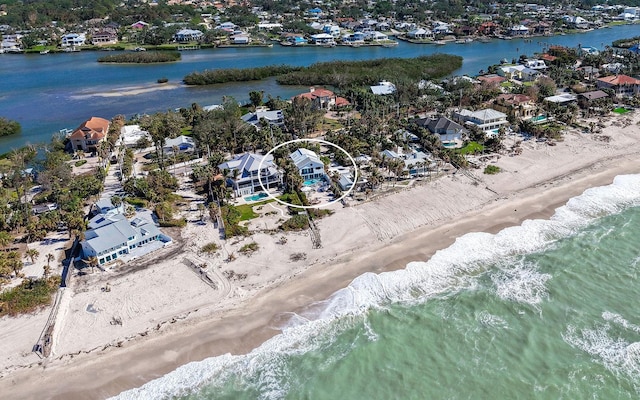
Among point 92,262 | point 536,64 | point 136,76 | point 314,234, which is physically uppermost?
point 536,64

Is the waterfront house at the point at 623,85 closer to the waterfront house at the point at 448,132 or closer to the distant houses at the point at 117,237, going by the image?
the waterfront house at the point at 448,132

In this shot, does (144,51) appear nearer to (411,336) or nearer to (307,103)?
(307,103)

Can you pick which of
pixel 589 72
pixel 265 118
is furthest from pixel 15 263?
pixel 589 72

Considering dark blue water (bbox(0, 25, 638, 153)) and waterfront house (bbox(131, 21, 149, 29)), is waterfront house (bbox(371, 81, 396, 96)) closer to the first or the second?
dark blue water (bbox(0, 25, 638, 153))

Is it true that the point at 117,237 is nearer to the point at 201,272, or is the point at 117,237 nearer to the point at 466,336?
the point at 201,272

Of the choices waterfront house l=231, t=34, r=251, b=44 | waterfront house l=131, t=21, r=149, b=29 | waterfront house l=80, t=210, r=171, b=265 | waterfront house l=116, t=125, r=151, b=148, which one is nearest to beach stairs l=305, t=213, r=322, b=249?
waterfront house l=80, t=210, r=171, b=265

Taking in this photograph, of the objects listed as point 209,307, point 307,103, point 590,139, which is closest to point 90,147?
point 307,103

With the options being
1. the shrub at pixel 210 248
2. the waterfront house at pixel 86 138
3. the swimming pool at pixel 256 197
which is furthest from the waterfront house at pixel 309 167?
the waterfront house at pixel 86 138
